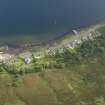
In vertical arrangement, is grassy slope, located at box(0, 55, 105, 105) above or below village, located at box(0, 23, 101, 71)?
below

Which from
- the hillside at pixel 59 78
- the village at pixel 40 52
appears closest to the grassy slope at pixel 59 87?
the hillside at pixel 59 78

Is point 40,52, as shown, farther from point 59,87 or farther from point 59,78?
point 59,87

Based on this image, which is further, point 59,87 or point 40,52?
point 40,52

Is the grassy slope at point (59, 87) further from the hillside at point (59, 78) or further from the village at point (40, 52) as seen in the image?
the village at point (40, 52)

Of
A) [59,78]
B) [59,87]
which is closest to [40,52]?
[59,78]

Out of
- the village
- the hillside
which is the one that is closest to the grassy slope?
the hillside

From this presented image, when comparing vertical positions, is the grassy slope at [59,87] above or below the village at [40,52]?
below

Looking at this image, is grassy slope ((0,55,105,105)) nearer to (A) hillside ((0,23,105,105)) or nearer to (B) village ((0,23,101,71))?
(A) hillside ((0,23,105,105))

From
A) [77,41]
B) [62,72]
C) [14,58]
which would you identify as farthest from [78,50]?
[14,58]
